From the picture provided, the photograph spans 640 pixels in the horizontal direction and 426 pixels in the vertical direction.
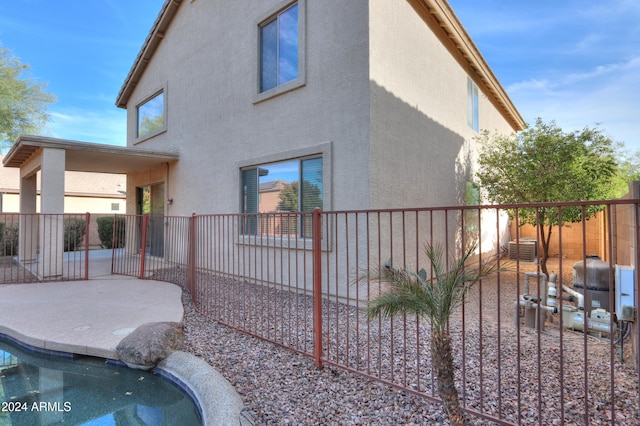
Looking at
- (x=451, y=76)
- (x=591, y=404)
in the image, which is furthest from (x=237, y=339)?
(x=451, y=76)

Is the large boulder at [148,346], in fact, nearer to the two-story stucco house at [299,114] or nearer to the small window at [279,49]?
the two-story stucco house at [299,114]

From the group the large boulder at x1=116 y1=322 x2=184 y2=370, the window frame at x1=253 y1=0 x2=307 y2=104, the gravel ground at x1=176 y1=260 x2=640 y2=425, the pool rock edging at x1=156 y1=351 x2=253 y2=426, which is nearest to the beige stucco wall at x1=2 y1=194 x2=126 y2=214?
the window frame at x1=253 y1=0 x2=307 y2=104

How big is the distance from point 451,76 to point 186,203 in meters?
8.54

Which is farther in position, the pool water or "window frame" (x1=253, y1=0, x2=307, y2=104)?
"window frame" (x1=253, y1=0, x2=307, y2=104)

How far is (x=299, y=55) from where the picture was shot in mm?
6984

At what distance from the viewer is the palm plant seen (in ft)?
7.63

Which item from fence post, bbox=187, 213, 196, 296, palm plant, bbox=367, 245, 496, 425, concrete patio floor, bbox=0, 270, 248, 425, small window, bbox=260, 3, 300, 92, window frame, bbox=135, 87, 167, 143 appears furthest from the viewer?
window frame, bbox=135, 87, 167, 143

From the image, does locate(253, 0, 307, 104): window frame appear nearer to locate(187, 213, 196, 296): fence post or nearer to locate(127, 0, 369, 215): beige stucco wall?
locate(127, 0, 369, 215): beige stucco wall

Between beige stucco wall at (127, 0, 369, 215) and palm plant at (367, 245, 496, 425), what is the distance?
3.53 metres

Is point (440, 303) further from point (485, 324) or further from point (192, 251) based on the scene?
point (192, 251)

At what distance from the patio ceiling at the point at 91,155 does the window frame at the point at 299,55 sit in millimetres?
4284

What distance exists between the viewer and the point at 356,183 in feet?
19.7

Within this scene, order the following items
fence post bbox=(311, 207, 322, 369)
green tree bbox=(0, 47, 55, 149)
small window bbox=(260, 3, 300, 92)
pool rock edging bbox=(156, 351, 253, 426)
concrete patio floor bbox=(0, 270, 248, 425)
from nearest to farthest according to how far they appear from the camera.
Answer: pool rock edging bbox=(156, 351, 253, 426)
concrete patio floor bbox=(0, 270, 248, 425)
fence post bbox=(311, 207, 322, 369)
small window bbox=(260, 3, 300, 92)
green tree bbox=(0, 47, 55, 149)

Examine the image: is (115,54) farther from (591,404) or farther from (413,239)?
(591,404)
